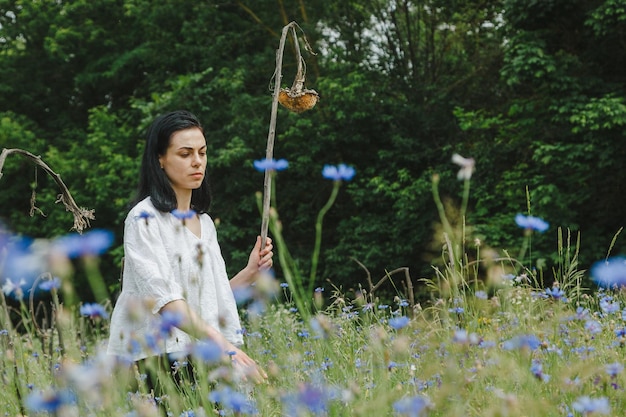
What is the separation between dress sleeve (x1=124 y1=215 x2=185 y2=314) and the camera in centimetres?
228

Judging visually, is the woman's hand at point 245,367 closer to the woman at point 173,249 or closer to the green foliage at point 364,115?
the woman at point 173,249

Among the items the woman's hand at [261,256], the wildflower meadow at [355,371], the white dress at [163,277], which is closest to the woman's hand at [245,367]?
the wildflower meadow at [355,371]

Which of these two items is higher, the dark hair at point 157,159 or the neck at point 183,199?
the dark hair at point 157,159

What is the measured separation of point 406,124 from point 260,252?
1103 cm

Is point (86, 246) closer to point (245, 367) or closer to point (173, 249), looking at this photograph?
point (245, 367)

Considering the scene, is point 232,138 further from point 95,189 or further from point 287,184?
point 95,189

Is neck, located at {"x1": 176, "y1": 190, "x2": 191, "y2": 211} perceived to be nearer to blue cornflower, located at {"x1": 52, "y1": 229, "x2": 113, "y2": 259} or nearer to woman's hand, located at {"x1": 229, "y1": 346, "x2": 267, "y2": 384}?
woman's hand, located at {"x1": 229, "y1": 346, "x2": 267, "y2": 384}

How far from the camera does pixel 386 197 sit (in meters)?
13.1

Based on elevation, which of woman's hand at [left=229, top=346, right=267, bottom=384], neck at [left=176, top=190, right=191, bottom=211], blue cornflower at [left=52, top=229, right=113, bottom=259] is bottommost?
woman's hand at [left=229, top=346, right=267, bottom=384]

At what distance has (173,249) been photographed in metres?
2.46

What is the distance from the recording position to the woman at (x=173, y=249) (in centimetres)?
231

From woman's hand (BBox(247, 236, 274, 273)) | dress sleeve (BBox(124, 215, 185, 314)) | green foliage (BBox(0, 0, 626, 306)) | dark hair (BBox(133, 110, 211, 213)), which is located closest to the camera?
dress sleeve (BBox(124, 215, 185, 314))

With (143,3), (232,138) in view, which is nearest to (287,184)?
(232,138)

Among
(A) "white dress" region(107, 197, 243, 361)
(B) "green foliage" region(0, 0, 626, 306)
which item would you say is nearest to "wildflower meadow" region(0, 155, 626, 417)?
(A) "white dress" region(107, 197, 243, 361)
